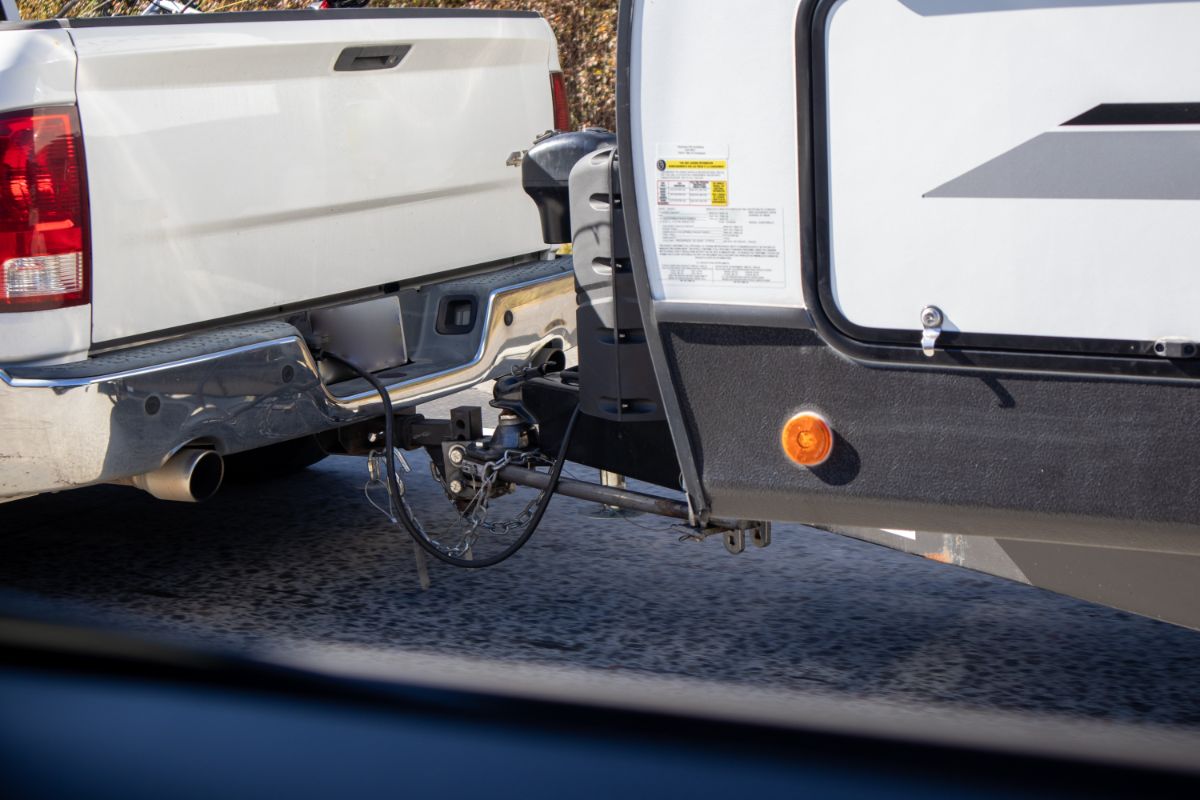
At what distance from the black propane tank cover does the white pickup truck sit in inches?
29.6

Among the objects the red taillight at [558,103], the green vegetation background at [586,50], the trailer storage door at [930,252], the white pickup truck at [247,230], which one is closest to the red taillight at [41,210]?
the white pickup truck at [247,230]

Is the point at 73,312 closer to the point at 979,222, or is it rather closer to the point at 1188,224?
the point at 979,222

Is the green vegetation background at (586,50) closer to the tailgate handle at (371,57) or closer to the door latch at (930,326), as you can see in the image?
the tailgate handle at (371,57)

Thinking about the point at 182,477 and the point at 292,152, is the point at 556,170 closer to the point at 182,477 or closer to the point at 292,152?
the point at 292,152

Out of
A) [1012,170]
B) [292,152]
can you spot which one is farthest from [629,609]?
[1012,170]

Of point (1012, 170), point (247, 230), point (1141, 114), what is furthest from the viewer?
point (247, 230)

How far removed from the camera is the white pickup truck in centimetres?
368

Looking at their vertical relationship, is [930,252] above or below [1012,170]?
below

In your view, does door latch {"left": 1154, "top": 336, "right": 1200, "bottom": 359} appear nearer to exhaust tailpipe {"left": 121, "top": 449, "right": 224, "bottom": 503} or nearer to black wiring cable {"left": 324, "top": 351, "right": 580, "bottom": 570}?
black wiring cable {"left": 324, "top": 351, "right": 580, "bottom": 570}

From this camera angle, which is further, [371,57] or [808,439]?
[371,57]

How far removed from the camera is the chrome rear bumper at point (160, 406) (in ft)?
12.0

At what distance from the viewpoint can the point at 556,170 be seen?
3.88 m

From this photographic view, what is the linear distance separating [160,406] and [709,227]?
166cm

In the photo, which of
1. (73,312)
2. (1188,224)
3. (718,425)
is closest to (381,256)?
(73,312)
